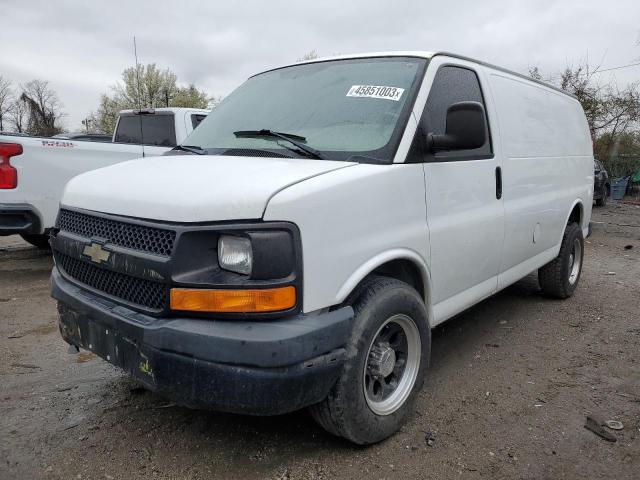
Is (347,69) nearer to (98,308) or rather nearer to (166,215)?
(166,215)

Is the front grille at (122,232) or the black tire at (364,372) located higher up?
the front grille at (122,232)

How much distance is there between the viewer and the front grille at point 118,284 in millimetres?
2221

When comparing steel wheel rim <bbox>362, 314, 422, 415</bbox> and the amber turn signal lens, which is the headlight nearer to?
the amber turn signal lens

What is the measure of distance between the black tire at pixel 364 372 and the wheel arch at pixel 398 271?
0.10 metres

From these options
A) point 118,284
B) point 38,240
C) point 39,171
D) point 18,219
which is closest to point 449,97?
point 118,284

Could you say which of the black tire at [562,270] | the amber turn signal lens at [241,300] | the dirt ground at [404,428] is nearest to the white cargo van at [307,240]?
the amber turn signal lens at [241,300]

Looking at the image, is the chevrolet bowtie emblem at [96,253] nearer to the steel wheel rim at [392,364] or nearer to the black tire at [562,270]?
the steel wheel rim at [392,364]

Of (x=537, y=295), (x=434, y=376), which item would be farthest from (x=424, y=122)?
(x=537, y=295)

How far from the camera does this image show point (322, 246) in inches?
86.9

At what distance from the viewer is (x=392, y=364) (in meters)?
2.75

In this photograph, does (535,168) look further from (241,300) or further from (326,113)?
(241,300)

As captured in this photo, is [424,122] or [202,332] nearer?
[202,332]

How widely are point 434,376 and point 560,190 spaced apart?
93.7 inches

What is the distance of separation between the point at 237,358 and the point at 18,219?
15.2ft
